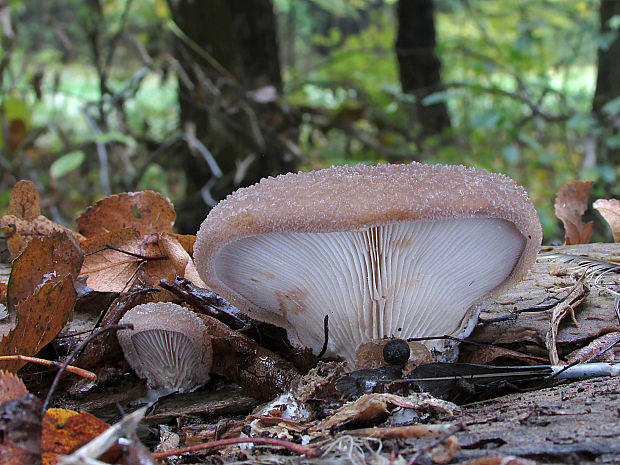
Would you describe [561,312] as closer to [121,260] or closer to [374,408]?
[374,408]

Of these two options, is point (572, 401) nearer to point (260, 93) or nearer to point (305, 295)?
point (305, 295)

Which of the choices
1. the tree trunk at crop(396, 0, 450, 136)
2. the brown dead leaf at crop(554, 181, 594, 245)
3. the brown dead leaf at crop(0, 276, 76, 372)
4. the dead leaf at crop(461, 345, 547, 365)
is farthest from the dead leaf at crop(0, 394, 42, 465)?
the tree trunk at crop(396, 0, 450, 136)

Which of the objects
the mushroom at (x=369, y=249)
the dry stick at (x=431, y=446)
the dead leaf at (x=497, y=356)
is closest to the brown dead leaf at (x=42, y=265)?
the mushroom at (x=369, y=249)

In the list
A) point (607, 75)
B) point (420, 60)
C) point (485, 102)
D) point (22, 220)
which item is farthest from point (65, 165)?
point (485, 102)

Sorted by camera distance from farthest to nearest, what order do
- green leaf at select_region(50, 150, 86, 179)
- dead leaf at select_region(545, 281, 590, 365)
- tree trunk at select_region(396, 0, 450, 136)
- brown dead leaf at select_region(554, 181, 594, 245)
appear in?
tree trunk at select_region(396, 0, 450, 136) → green leaf at select_region(50, 150, 86, 179) → brown dead leaf at select_region(554, 181, 594, 245) → dead leaf at select_region(545, 281, 590, 365)

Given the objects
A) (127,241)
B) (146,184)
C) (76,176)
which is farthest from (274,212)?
(76,176)

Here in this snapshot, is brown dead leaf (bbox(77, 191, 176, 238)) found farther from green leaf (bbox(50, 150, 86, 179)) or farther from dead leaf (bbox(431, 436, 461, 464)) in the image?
green leaf (bbox(50, 150, 86, 179))
